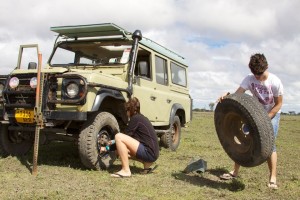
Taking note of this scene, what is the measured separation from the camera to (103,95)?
5473 mm

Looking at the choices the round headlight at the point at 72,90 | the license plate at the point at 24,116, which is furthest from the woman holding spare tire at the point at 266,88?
the license plate at the point at 24,116

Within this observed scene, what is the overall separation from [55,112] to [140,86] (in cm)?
194

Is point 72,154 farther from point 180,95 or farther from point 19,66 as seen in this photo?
point 180,95

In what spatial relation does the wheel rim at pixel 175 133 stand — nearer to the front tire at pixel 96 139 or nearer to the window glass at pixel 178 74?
the window glass at pixel 178 74

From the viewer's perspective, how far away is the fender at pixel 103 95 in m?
5.32

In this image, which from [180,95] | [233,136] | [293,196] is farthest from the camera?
[180,95]

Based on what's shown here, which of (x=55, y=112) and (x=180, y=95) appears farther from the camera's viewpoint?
(x=180, y=95)

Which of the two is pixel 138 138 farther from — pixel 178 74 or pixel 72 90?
pixel 178 74

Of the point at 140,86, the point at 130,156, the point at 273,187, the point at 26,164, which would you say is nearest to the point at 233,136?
the point at 273,187

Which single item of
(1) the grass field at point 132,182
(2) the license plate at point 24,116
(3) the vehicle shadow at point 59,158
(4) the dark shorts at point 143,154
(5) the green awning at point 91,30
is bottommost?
(1) the grass field at point 132,182

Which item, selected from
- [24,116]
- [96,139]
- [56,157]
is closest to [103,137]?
[96,139]

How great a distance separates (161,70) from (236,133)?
10.5 feet

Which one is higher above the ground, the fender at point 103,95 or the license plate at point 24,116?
the fender at point 103,95

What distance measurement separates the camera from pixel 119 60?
22.0 ft
